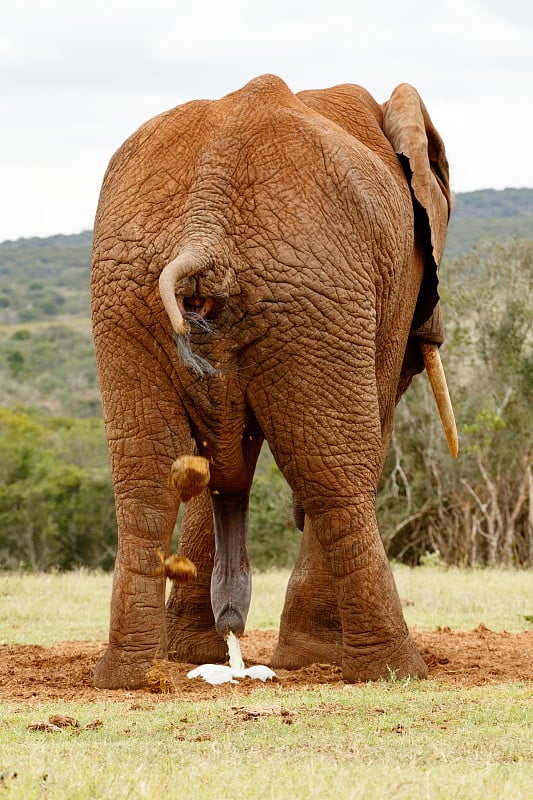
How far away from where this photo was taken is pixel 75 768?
14.1ft

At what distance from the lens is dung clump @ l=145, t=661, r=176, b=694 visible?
21.5 ft

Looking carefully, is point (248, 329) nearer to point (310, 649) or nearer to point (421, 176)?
point (421, 176)

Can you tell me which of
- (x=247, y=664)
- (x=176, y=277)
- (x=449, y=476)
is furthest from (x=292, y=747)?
(x=449, y=476)

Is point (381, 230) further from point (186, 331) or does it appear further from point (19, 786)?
point (19, 786)

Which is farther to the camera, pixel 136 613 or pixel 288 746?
pixel 136 613

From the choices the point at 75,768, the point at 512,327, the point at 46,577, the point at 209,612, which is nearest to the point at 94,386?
the point at 512,327

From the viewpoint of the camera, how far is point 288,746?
4949 millimetres

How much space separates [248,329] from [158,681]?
1794mm

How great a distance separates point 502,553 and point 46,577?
936 centimetres

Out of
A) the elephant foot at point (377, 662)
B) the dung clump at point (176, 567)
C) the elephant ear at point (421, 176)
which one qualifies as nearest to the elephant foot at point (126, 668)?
the dung clump at point (176, 567)

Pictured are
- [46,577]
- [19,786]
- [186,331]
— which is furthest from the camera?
[46,577]

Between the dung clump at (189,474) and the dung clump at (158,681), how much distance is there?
0.90 metres

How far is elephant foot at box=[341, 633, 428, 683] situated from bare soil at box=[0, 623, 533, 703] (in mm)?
212

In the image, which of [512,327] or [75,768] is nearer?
[75,768]
